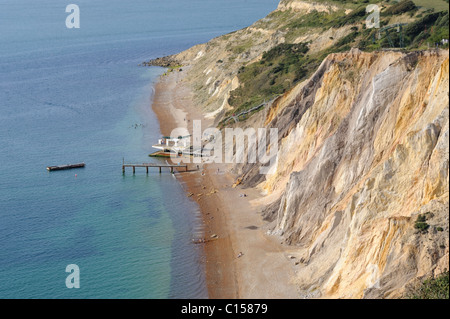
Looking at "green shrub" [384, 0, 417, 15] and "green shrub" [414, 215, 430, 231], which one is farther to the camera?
"green shrub" [384, 0, 417, 15]

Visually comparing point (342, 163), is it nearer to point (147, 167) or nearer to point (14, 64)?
point (147, 167)

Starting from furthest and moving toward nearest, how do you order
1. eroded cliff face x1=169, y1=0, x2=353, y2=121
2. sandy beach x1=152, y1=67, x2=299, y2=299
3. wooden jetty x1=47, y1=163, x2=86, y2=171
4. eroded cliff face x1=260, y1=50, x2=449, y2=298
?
eroded cliff face x1=169, y1=0, x2=353, y2=121 < wooden jetty x1=47, y1=163, x2=86, y2=171 < sandy beach x1=152, y1=67, x2=299, y2=299 < eroded cliff face x1=260, y1=50, x2=449, y2=298

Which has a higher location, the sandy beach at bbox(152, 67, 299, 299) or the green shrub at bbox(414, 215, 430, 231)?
the green shrub at bbox(414, 215, 430, 231)

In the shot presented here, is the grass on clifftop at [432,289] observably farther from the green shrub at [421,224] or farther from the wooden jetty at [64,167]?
the wooden jetty at [64,167]

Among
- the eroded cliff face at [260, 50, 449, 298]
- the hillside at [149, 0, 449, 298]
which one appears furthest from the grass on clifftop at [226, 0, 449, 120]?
the eroded cliff face at [260, 50, 449, 298]

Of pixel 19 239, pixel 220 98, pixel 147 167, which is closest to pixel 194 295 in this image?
pixel 19 239

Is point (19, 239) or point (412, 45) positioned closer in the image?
point (19, 239)

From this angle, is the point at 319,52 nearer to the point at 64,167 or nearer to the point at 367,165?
the point at 64,167

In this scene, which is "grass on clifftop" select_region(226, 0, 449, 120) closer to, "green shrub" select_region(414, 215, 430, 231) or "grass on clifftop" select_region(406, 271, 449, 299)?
"green shrub" select_region(414, 215, 430, 231)
